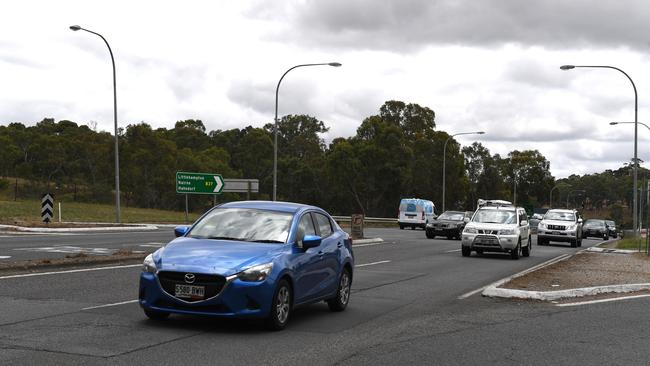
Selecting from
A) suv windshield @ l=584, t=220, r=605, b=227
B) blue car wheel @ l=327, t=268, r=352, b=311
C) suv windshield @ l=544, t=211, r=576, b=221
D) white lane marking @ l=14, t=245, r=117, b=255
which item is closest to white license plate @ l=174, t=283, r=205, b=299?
blue car wheel @ l=327, t=268, r=352, b=311

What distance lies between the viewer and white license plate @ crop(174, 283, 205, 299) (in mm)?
8781

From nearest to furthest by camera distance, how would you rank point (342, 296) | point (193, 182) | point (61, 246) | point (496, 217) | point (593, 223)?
point (342, 296), point (61, 246), point (496, 217), point (193, 182), point (593, 223)

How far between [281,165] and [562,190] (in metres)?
96.6

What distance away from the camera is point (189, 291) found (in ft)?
28.9

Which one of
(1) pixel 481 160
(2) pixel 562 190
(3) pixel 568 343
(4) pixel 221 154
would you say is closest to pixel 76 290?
(3) pixel 568 343

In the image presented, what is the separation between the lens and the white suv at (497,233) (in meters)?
25.1

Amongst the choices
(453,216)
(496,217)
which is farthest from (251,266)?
(453,216)

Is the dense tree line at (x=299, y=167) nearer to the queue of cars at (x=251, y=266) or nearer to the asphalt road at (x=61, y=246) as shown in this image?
the asphalt road at (x=61, y=246)

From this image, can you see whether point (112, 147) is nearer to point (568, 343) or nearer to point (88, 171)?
point (88, 171)

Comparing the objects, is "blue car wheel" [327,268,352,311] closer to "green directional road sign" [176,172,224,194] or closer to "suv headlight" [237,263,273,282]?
"suv headlight" [237,263,273,282]

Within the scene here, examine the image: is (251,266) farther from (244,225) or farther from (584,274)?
(584,274)

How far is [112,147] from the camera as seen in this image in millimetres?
77438

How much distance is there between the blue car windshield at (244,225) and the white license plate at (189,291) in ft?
4.06

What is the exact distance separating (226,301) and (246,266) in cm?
45
